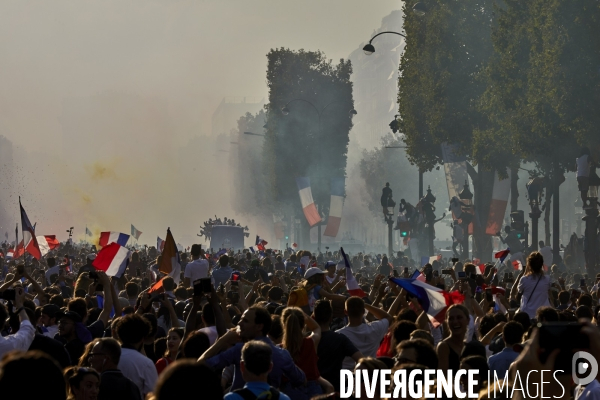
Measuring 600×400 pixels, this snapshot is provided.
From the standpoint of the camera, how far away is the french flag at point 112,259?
573 inches

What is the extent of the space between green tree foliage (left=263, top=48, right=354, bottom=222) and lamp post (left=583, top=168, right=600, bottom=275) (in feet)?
123

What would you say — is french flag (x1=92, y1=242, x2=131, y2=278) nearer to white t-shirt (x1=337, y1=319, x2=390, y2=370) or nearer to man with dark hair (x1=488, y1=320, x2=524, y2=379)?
white t-shirt (x1=337, y1=319, x2=390, y2=370)

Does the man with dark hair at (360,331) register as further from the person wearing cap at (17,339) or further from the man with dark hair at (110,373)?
the person wearing cap at (17,339)

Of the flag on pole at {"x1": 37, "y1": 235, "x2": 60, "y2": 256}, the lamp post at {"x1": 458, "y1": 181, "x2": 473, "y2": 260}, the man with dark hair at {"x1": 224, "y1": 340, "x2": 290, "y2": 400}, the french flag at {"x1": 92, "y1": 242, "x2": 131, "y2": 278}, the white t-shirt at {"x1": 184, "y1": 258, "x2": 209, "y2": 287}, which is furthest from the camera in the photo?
the lamp post at {"x1": 458, "y1": 181, "x2": 473, "y2": 260}

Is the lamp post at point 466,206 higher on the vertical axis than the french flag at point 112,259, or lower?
higher

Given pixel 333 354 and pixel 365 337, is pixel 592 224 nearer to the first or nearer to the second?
pixel 365 337

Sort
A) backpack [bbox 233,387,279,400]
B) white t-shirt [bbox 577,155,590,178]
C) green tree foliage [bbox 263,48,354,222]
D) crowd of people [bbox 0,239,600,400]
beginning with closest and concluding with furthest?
crowd of people [bbox 0,239,600,400]
backpack [bbox 233,387,279,400]
white t-shirt [bbox 577,155,590,178]
green tree foliage [bbox 263,48,354,222]

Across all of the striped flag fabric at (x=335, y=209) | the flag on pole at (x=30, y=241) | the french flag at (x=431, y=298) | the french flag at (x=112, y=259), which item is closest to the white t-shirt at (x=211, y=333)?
the french flag at (x=431, y=298)

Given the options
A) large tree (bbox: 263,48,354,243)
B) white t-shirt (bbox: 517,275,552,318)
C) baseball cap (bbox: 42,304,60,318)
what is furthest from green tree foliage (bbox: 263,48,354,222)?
baseball cap (bbox: 42,304,60,318)

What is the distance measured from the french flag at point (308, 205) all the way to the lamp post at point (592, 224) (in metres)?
16.6

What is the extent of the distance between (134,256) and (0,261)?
5.88 meters

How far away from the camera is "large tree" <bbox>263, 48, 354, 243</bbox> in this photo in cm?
6625

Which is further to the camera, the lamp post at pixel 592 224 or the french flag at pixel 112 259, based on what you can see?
the lamp post at pixel 592 224

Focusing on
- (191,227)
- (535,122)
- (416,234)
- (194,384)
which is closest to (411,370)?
(194,384)
